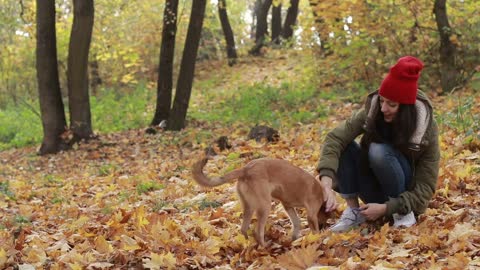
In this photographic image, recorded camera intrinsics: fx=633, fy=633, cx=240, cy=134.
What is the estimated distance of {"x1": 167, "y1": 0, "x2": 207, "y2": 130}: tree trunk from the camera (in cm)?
1464

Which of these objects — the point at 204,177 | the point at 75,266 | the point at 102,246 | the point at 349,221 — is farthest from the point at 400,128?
the point at 75,266

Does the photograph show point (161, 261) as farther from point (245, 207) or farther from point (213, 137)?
point (213, 137)

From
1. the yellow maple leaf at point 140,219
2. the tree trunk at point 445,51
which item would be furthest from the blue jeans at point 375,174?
the tree trunk at point 445,51

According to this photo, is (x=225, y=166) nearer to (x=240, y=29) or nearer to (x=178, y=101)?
(x=178, y=101)

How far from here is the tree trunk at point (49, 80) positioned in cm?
1388

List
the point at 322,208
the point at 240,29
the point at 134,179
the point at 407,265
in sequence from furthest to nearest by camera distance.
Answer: the point at 240,29, the point at 134,179, the point at 322,208, the point at 407,265

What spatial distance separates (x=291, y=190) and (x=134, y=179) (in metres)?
5.33

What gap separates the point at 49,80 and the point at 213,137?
387 centimetres

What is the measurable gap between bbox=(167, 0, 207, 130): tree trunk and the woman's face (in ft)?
33.7

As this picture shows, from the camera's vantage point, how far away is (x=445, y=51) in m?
13.9

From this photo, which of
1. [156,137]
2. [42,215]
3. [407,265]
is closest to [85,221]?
[42,215]

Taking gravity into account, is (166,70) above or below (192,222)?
above

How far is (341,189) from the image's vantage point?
5367 mm

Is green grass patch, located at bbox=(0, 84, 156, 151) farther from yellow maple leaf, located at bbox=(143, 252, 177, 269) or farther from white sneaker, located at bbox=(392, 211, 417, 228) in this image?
yellow maple leaf, located at bbox=(143, 252, 177, 269)
